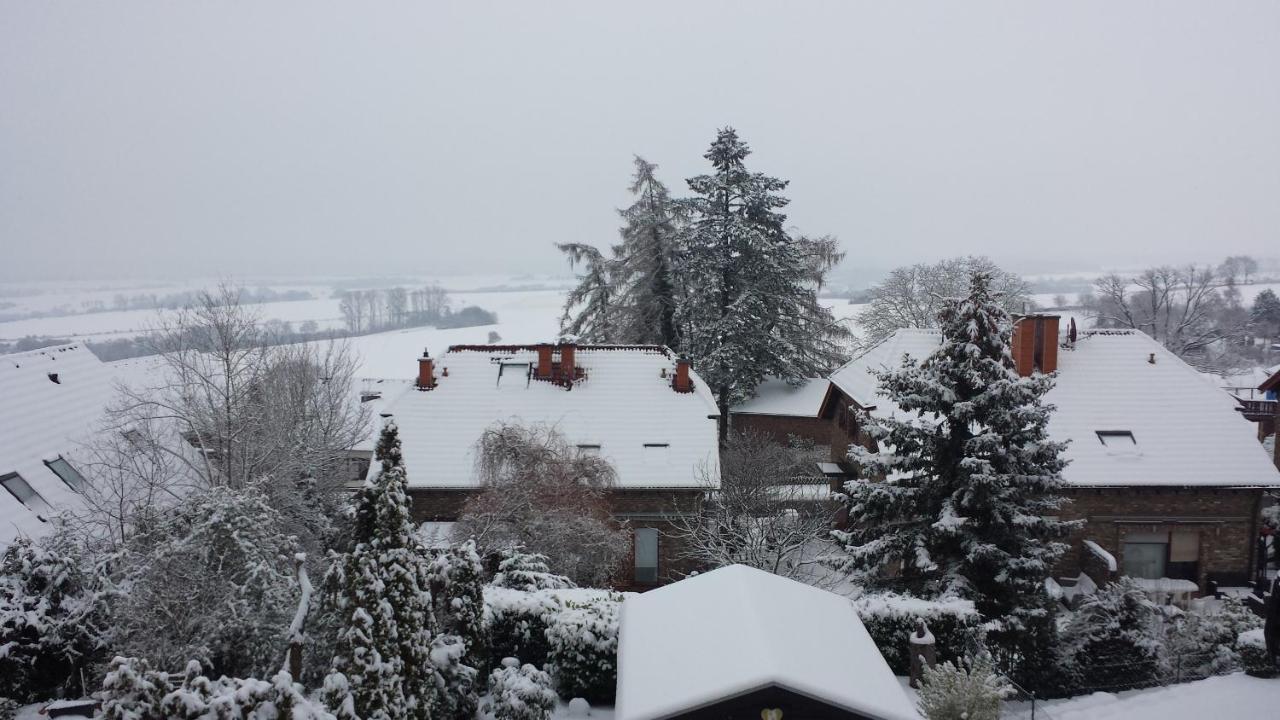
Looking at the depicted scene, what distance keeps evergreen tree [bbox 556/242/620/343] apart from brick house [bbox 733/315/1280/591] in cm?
1718

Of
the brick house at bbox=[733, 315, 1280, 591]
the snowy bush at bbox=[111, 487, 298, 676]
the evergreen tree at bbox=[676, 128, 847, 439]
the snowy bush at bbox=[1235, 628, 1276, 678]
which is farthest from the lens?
the evergreen tree at bbox=[676, 128, 847, 439]

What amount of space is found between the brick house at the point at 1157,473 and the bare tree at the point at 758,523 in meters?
3.00

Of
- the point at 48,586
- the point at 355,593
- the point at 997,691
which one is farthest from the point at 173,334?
the point at 997,691

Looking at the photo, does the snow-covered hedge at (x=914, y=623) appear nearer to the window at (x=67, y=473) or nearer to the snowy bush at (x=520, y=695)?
the snowy bush at (x=520, y=695)

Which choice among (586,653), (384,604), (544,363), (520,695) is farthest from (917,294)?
(384,604)

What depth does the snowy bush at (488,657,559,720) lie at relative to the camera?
1010 centimetres

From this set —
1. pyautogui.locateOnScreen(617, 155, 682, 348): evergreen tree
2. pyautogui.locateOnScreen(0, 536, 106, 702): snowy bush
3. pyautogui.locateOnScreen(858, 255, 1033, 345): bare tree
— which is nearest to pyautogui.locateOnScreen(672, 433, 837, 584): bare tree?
pyautogui.locateOnScreen(0, 536, 106, 702): snowy bush

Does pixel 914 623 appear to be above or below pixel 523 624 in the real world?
below

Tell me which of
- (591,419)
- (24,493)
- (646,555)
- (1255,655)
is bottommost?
(646,555)

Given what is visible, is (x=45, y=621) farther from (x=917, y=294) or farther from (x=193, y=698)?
(x=917, y=294)

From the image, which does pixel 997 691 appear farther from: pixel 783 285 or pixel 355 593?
pixel 783 285

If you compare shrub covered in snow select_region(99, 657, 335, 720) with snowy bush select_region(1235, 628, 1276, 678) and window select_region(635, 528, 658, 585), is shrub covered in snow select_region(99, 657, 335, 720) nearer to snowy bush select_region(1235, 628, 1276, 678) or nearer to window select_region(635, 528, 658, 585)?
window select_region(635, 528, 658, 585)

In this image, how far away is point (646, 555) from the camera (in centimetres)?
1925

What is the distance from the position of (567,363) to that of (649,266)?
12.9 metres
